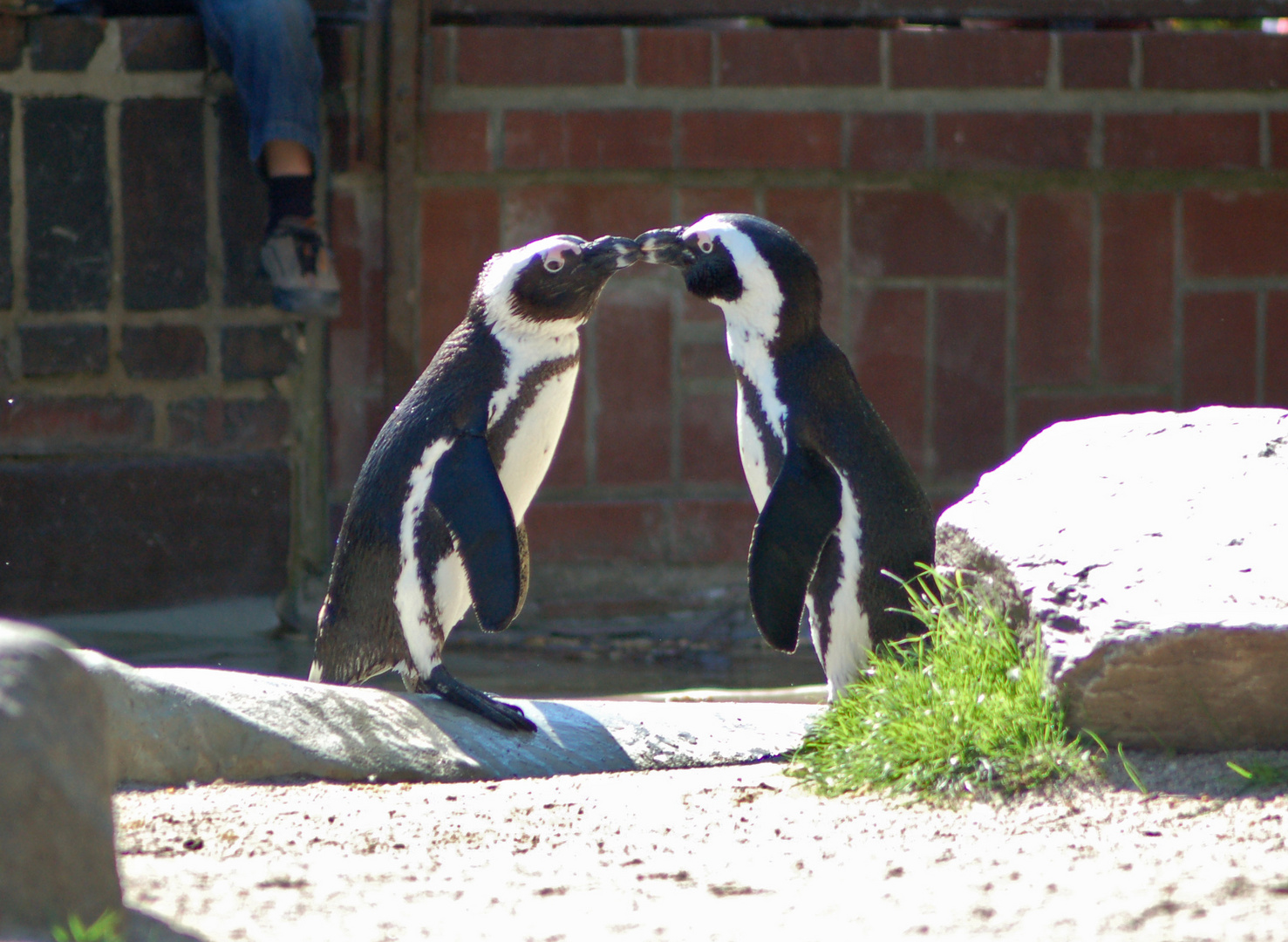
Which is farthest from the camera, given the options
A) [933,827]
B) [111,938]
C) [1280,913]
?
[933,827]

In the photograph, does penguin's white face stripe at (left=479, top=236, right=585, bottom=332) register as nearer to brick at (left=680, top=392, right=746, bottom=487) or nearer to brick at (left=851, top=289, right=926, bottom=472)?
brick at (left=680, top=392, right=746, bottom=487)

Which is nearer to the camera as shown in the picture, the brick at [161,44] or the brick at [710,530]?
the brick at [161,44]

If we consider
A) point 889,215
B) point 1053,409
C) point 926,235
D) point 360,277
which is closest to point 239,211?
point 360,277

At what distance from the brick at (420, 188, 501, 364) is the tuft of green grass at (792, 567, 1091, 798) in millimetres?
2422

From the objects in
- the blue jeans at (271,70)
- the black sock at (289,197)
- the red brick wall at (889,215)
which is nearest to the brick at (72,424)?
the red brick wall at (889,215)

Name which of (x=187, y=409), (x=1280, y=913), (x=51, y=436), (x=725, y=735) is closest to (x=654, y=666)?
(x=725, y=735)

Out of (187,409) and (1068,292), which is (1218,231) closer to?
(1068,292)

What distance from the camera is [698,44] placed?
4977 millimetres

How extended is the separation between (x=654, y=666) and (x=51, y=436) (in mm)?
1958

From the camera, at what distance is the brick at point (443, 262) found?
196 inches

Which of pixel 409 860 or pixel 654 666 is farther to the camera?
pixel 654 666

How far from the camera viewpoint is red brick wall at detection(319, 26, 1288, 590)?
16.3 feet

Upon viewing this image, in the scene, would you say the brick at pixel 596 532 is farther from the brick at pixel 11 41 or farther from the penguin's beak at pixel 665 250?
the brick at pixel 11 41

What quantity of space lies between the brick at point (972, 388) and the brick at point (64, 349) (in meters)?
2.69
